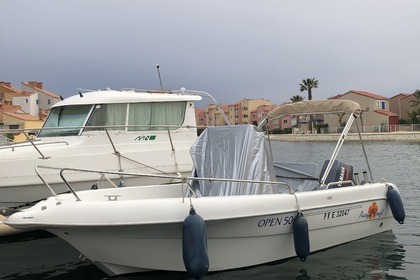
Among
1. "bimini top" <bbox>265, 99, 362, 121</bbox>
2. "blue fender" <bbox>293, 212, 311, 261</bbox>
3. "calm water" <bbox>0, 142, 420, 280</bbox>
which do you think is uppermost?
"bimini top" <bbox>265, 99, 362, 121</bbox>

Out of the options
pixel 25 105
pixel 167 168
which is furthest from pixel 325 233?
pixel 25 105

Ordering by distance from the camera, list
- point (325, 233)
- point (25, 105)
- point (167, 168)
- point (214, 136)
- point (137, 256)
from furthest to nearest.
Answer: point (25, 105) → point (167, 168) → point (214, 136) → point (325, 233) → point (137, 256)

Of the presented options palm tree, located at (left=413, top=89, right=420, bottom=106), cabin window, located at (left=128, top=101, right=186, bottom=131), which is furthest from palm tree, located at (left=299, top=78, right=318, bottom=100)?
cabin window, located at (left=128, top=101, right=186, bottom=131)

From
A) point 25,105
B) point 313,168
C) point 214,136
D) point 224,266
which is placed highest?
point 25,105

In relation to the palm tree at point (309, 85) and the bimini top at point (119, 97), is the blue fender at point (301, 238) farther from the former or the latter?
the palm tree at point (309, 85)

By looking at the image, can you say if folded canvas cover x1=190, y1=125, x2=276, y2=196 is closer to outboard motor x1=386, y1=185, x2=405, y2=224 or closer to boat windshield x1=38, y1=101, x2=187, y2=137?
outboard motor x1=386, y1=185, x2=405, y2=224

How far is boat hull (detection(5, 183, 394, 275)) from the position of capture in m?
5.62

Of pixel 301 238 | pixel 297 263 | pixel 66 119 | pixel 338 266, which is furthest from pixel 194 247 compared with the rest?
pixel 66 119

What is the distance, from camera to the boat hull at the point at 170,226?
562cm

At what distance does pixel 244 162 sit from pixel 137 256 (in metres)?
2.20

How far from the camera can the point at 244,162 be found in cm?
710

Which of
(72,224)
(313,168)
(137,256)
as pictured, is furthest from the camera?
(313,168)

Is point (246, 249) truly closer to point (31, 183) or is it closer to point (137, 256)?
point (137, 256)

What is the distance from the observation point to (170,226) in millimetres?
5742
